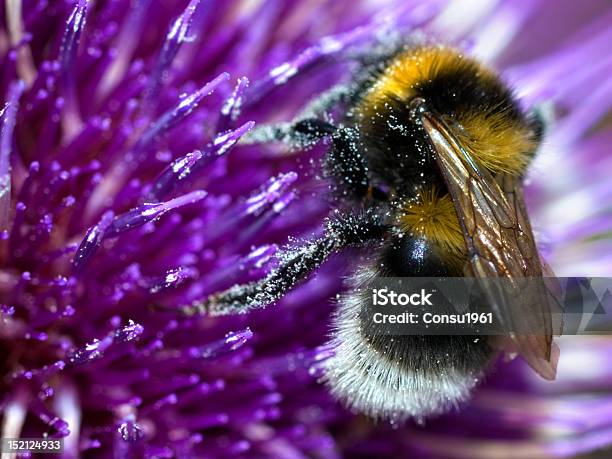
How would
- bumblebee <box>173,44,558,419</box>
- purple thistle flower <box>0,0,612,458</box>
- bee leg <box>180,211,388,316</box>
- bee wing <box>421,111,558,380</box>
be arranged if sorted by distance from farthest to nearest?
purple thistle flower <box>0,0,612,458</box> → bee leg <box>180,211,388,316</box> → bumblebee <box>173,44,558,419</box> → bee wing <box>421,111,558,380</box>

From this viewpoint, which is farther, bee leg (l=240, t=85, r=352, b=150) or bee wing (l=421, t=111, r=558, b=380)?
bee leg (l=240, t=85, r=352, b=150)

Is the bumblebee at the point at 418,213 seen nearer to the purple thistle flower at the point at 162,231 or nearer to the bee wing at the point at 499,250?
the bee wing at the point at 499,250

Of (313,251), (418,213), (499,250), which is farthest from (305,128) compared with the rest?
(499,250)

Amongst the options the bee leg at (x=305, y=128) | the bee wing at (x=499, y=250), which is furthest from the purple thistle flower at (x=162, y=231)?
the bee wing at (x=499, y=250)

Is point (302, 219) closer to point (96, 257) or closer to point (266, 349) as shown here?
point (266, 349)

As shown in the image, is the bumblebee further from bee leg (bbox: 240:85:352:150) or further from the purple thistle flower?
the purple thistle flower

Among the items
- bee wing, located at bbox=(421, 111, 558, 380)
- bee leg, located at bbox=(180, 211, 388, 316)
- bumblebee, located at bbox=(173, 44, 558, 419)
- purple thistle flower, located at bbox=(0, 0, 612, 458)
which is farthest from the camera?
purple thistle flower, located at bbox=(0, 0, 612, 458)

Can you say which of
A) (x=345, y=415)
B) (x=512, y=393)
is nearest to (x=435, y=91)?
(x=345, y=415)

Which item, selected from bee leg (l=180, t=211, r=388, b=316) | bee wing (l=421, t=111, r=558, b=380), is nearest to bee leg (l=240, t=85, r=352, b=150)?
bee leg (l=180, t=211, r=388, b=316)
